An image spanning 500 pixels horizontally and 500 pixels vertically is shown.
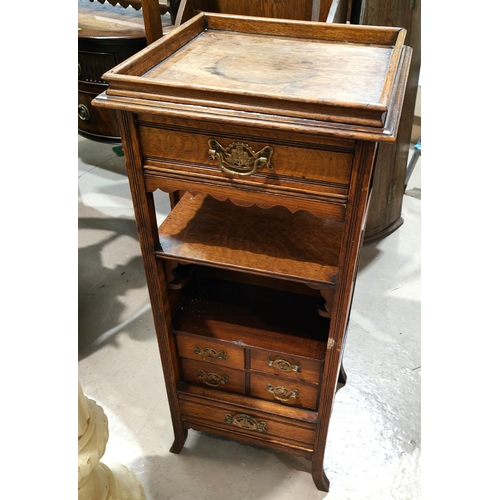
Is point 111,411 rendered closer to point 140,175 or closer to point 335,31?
point 140,175

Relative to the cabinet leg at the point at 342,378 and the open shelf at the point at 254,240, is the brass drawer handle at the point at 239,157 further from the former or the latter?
the cabinet leg at the point at 342,378

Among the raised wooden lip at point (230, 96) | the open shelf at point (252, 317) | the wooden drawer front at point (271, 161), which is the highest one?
the raised wooden lip at point (230, 96)

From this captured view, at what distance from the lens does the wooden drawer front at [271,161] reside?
839 millimetres

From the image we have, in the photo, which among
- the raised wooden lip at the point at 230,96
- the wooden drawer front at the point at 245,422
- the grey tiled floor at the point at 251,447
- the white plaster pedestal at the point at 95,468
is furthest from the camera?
the grey tiled floor at the point at 251,447

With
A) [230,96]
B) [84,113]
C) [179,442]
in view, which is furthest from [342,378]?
[84,113]

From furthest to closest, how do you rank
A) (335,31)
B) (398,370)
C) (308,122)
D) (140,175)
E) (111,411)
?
(398,370)
(111,411)
(335,31)
(140,175)
(308,122)

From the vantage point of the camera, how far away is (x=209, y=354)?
1.28 metres

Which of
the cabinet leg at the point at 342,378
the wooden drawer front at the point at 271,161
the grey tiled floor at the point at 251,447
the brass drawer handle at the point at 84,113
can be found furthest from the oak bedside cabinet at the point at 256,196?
the brass drawer handle at the point at 84,113

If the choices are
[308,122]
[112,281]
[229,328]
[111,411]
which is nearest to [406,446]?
[229,328]

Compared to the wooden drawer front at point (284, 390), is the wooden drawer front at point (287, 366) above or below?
above

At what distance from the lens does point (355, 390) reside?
1.70 metres

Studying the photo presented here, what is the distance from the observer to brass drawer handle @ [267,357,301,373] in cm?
121

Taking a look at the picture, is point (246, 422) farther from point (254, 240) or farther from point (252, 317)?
point (254, 240)

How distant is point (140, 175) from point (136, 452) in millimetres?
987
